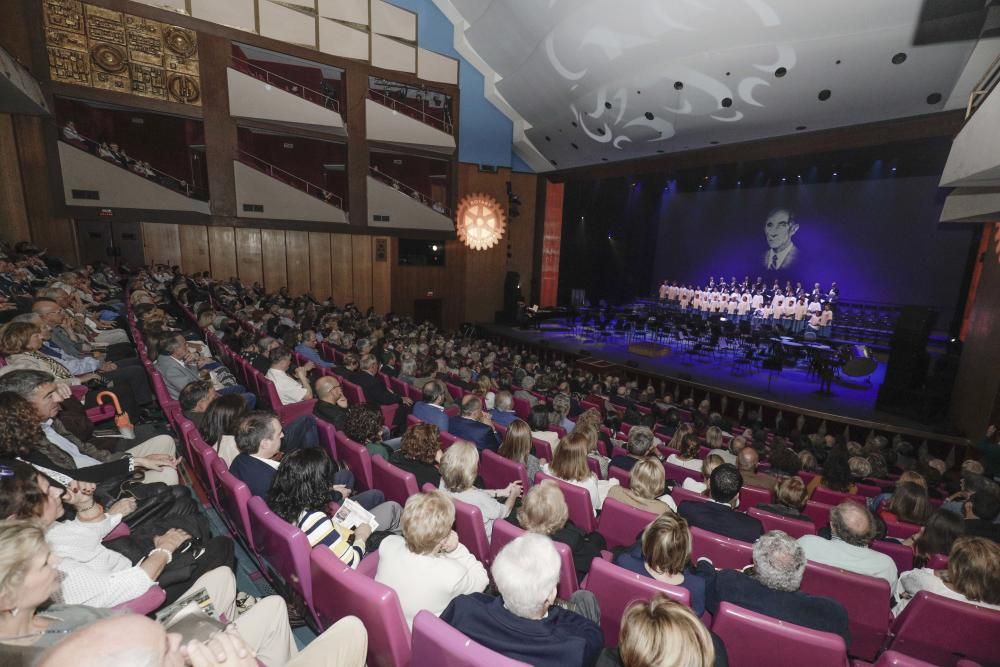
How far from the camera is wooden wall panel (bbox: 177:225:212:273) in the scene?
38.9ft

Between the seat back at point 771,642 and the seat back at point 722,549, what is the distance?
28.0 inches

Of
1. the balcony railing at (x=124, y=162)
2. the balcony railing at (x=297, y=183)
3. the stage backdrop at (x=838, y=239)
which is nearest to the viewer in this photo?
the balcony railing at (x=124, y=162)

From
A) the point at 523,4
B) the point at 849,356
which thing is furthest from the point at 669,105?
the point at 849,356

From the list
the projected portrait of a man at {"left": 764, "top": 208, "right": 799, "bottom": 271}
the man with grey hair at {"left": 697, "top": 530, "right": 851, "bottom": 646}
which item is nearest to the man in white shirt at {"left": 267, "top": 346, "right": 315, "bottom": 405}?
the man with grey hair at {"left": 697, "top": 530, "right": 851, "bottom": 646}

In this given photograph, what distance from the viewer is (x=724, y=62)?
8.89 metres

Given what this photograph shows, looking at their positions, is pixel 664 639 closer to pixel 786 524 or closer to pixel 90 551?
pixel 90 551

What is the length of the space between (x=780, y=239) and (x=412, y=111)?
483 inches

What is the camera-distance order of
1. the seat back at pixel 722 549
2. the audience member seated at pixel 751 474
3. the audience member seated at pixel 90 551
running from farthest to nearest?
1. the audience member seated at pixel 751 474
2. the seat back at pixel 722 549
3. the audience member seated at pixel 90 551

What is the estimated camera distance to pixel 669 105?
10500 mm

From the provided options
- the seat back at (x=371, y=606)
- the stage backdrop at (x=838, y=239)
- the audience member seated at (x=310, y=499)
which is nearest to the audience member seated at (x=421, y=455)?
the audience member seated at (x=310, y=499)

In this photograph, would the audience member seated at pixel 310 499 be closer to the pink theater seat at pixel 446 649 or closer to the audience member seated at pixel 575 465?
the pink theater seat at pixel 446 649

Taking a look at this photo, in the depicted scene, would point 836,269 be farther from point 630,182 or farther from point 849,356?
point 630,182

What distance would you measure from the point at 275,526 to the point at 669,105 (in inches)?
446

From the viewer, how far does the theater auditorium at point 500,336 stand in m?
1.80
